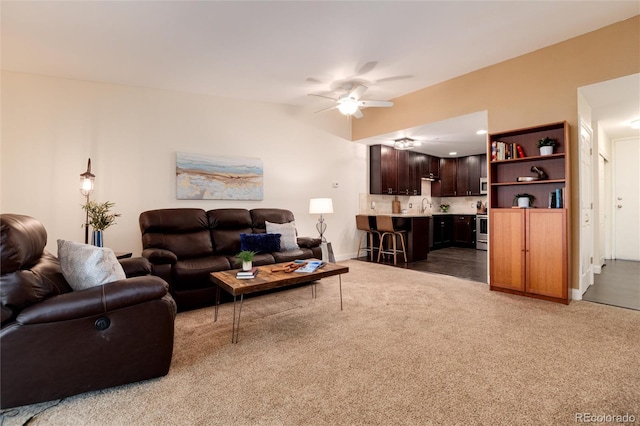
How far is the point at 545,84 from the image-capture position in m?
3.53

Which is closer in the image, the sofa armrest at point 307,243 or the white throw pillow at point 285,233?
the white throw pillow at point 285,233

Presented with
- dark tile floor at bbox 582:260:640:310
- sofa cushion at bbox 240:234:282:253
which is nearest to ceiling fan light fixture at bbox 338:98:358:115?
sofa cushion at bbox 240:234:282:253

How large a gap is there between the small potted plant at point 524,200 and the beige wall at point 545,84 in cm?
42

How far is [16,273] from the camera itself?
1555 millimetres

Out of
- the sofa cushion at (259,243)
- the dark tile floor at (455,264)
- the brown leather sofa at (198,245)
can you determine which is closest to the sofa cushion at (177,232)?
the brown leather sofa at (198,245)

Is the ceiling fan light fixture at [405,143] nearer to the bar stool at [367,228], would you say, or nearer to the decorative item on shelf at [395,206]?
the decorative item on shelf at [395,206]

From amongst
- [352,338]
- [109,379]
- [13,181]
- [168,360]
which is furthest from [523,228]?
[13,181]

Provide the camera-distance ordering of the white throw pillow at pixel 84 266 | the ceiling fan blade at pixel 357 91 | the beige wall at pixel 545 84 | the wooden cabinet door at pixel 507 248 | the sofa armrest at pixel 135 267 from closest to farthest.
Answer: the white throw pillow at pixel 84 266 < the sofa armrest at pixel 135 267 < the beige wall at pixel 545 84 < the wooden cabinet door at pixel 507 248 < the ceiling fan blade at pixel 357 91

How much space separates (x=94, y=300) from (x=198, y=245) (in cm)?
A: 214

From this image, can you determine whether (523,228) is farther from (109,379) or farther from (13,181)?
(13,181)

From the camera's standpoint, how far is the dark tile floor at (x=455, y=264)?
15.5 feet

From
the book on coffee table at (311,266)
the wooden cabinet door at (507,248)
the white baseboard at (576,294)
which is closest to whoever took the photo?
the book on coffee table at (311,266)

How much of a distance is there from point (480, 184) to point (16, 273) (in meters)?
8.51

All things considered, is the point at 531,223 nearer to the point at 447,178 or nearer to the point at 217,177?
the point at 217,177
